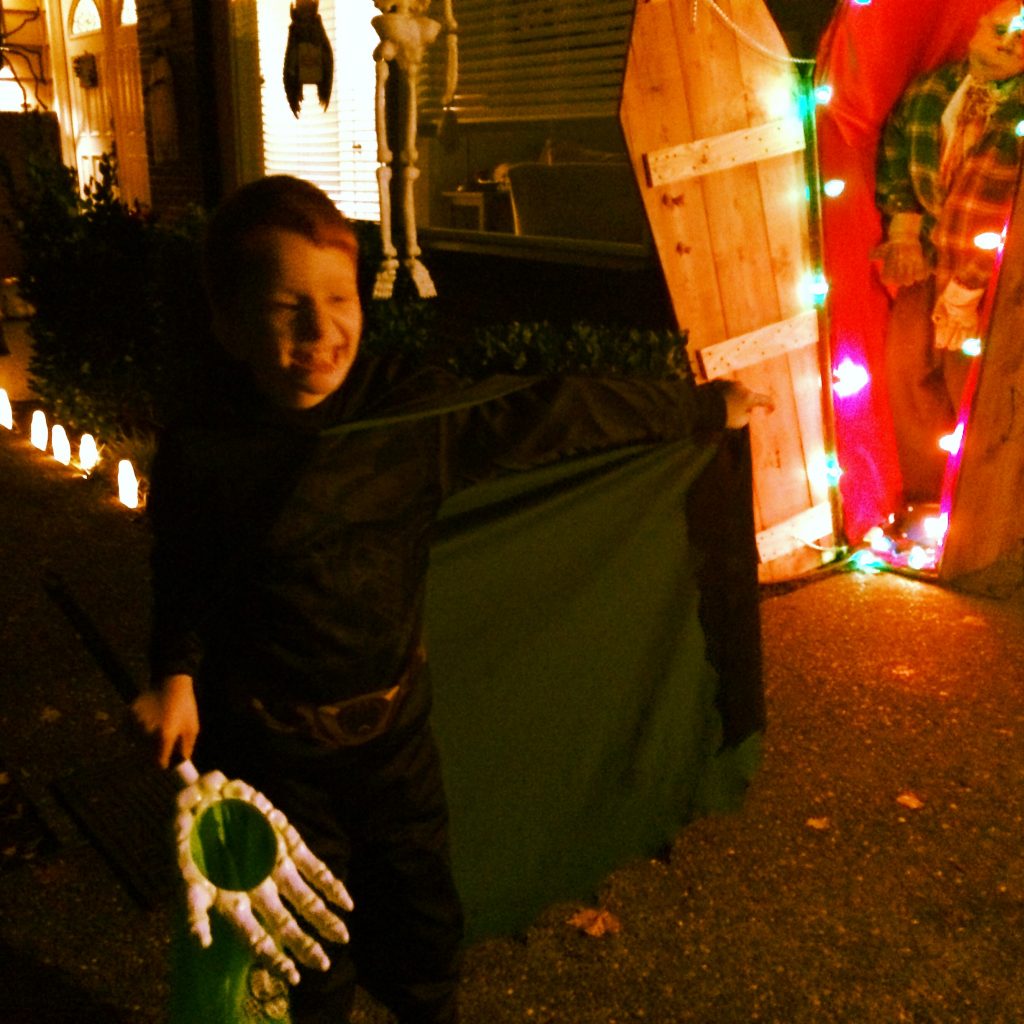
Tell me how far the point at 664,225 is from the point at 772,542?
5.14 feet

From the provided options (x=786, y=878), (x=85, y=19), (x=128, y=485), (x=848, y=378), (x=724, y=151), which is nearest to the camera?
(x=786, y=878)

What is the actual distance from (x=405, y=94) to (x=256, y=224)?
210 inches

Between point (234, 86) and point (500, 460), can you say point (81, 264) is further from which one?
point (500, 460)

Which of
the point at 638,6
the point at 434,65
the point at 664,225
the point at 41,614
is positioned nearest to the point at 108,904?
the point at 41,614

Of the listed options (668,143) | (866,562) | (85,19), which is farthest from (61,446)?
(85,19)

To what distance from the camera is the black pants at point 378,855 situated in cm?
207

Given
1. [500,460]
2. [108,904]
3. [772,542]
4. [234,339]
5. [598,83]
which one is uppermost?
[598,83]

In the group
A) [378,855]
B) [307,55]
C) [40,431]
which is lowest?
[40,431]

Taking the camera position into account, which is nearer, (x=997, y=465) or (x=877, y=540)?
(x=997, y=465)

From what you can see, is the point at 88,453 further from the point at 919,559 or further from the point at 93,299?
the point at 919,559

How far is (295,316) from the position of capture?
1846 mm

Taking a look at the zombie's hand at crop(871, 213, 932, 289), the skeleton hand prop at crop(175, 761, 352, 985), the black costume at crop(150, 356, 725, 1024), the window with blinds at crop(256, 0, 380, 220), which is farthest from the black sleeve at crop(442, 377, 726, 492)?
the window with blinds at crop(256, 0, 380, 220)

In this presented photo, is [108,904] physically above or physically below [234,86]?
below

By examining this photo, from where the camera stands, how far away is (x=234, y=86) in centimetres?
979
